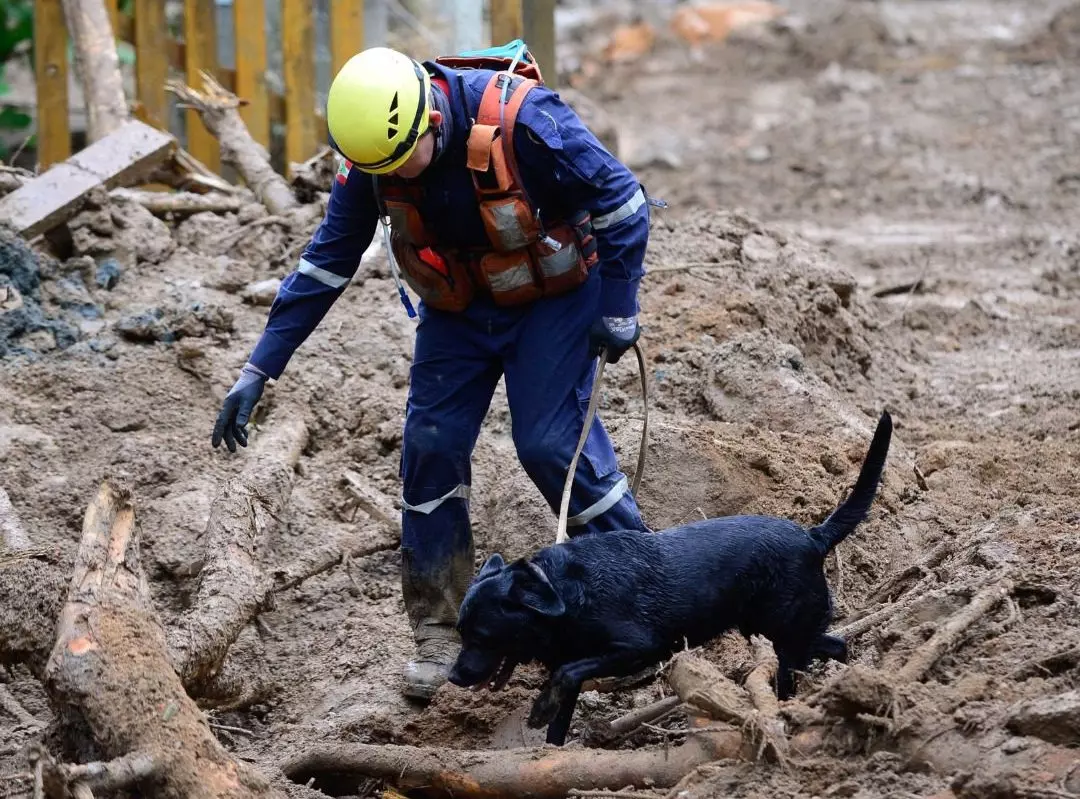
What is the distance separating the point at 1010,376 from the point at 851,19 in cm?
1440

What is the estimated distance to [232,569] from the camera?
4891 mm

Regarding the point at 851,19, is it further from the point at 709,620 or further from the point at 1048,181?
the point at 709,620

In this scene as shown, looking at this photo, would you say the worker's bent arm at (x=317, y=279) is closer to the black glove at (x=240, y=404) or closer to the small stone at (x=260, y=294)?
the black glove at (x=240, y=404)

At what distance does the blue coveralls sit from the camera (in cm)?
449

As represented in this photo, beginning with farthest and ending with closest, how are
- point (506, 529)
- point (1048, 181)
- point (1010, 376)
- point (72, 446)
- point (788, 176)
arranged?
point (788, 176)
point (1048, 181)
point (1010, 376)
point (72, 446)
point (506, 529)

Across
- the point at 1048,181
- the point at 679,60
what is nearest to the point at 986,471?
the point at 1048,181

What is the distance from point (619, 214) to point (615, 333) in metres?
0.39

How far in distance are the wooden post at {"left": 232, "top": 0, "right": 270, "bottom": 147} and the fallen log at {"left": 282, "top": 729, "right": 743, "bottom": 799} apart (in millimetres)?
6118

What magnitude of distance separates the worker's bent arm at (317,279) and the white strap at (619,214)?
828 millimetres

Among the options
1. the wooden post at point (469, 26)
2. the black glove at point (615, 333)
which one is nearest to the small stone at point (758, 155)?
the wooden post at point (469, 26)

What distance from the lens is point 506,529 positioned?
5.68m

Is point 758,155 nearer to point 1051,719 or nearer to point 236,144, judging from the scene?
point 236,144

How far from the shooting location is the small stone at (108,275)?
23.4 ft

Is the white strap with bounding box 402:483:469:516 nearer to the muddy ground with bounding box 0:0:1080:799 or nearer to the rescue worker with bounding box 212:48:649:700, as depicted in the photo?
the rescue worker with bounding box 212:48:649:700
